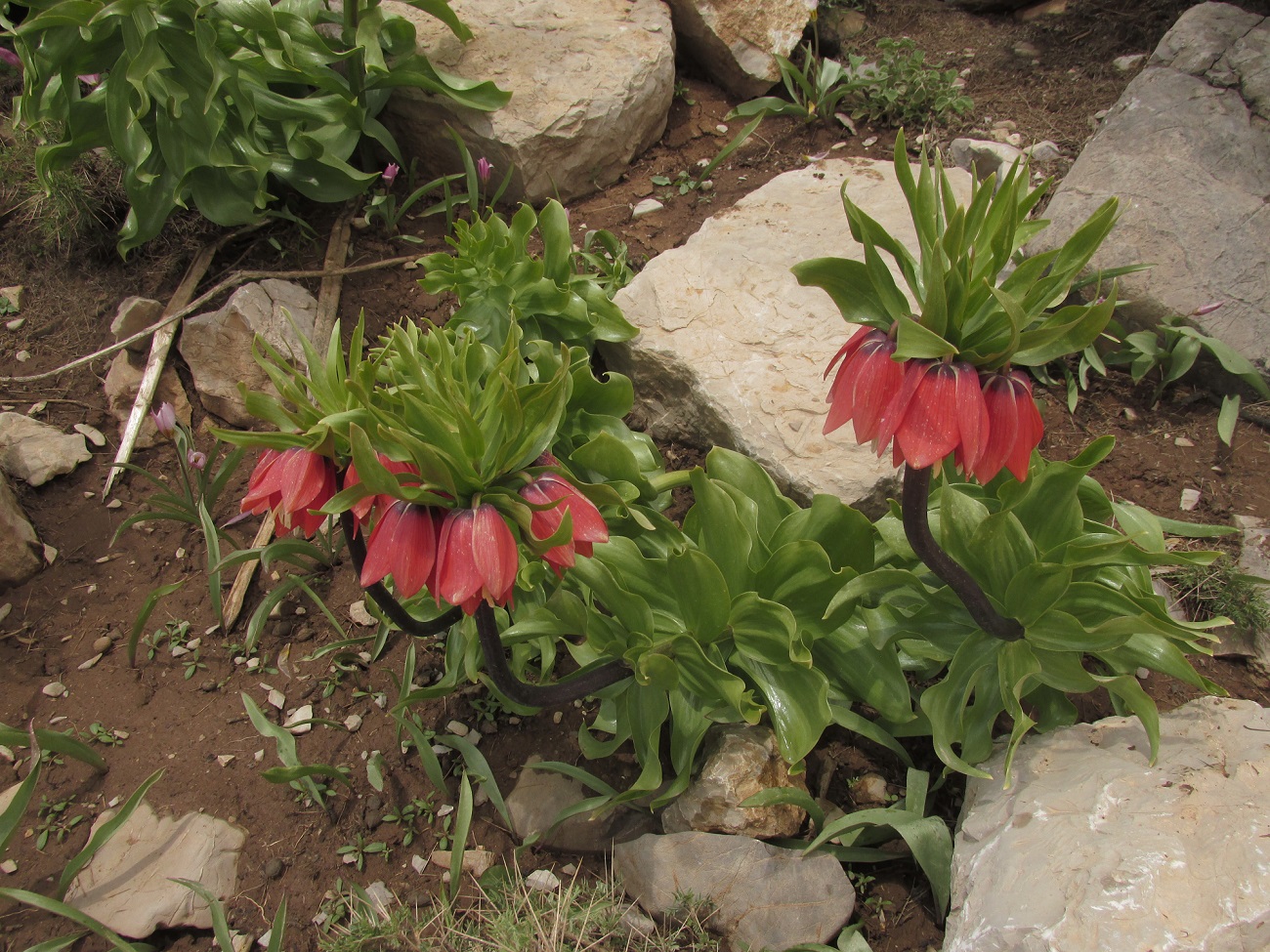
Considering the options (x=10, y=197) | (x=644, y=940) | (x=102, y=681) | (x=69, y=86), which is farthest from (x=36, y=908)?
(x=10, y=197)

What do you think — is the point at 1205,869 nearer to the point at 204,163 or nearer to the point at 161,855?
the point at 161,855

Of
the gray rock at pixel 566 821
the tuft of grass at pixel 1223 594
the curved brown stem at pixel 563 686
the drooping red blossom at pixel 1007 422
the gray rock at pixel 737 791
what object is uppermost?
the drooping red blossom at pixel 1007 422

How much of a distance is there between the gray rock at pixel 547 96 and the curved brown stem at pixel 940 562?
281 cm

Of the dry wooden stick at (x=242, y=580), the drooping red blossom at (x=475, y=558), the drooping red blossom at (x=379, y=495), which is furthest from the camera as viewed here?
the dry wooden stick at (x=242, y=580)

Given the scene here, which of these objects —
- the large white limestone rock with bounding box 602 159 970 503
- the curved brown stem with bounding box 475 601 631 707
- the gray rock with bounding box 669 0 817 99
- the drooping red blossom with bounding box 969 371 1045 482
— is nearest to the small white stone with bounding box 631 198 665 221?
the large white limestone rock with bounding box 602 159 970 503

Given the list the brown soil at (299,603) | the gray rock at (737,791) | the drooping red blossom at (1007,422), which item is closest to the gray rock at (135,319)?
the brown soil at (299,603)

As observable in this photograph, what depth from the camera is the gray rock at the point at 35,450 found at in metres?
3.49

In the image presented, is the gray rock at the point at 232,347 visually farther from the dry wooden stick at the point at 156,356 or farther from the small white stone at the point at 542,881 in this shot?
the small white stone at the point at 542,881

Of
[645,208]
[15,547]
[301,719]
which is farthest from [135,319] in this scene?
[645,208]

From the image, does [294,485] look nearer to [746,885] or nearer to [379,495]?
[379,495]

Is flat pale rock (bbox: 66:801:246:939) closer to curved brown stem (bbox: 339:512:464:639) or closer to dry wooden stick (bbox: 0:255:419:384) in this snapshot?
curved brown stem (bbox: 339:512:464:639)

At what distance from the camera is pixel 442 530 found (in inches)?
68.2

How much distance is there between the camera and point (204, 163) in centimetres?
360

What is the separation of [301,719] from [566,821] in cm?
A: 92
